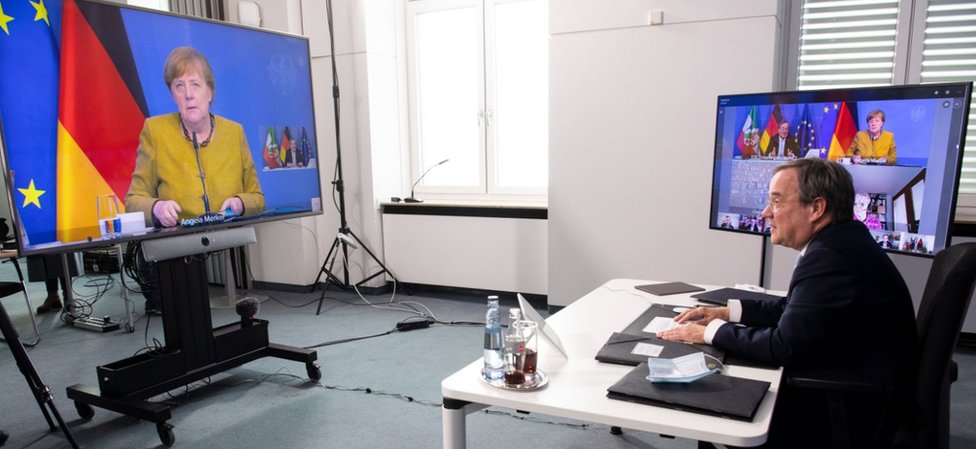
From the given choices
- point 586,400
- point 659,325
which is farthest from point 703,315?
point 586,400

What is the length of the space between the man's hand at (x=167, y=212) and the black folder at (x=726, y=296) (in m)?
2.19

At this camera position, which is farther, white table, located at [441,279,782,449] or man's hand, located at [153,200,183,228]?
man's hand, located at [153,200,183,228]

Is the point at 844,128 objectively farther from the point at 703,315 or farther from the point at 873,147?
the point at 703,315

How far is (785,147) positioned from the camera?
252 centimetres

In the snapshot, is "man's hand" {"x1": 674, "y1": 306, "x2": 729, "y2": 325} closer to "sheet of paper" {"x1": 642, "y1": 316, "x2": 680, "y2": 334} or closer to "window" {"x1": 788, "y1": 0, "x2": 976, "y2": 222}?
"sheet of paper" {"x1": 642, "y1": 316, "x2": 680, "y2": 334}

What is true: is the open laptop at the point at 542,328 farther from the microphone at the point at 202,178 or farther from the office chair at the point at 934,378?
the microphone at the point at 202,178

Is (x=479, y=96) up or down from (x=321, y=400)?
up

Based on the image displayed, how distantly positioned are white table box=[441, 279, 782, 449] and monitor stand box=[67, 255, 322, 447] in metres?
1.71

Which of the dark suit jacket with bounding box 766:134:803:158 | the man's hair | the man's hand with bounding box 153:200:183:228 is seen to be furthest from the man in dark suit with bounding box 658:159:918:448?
the man's hand with bounding box 153:200:183:228

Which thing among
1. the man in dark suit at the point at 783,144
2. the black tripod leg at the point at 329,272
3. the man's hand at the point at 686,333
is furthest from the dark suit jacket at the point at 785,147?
the black tripod leg at the point at 329,272

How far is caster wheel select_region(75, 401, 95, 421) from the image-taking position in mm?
2774

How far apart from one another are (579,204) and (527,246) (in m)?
0.71

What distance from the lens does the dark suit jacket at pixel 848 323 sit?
1454mm

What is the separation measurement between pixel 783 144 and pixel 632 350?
4.64 feet
